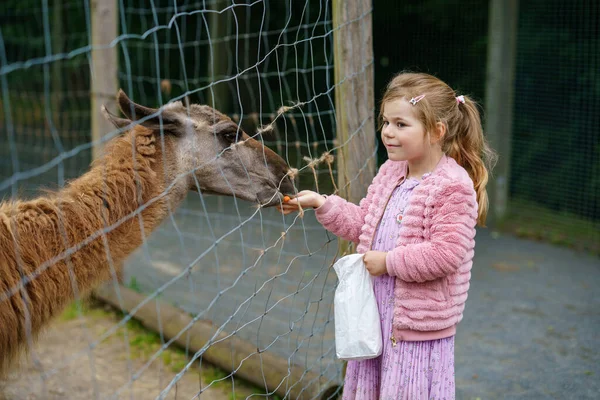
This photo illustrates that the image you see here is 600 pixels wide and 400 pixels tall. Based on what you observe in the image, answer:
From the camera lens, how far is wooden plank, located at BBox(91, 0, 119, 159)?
5.28 metres

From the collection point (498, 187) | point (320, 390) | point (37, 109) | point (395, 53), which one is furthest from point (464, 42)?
point (37, 109)

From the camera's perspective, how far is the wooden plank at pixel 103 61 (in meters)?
5.28

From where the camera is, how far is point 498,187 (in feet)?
26.2

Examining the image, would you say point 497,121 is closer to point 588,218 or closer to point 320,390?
point 588,218

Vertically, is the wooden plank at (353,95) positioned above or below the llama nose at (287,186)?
above

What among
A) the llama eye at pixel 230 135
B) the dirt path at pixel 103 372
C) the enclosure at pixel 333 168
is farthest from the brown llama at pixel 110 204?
the dirt path at pixel 103 372

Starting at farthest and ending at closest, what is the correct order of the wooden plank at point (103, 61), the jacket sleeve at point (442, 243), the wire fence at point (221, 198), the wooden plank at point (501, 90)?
the wooden plank at point (501, 90)
the wooden plank at point (103, 61)
the wire fence at point (221, 198)
the jacket sleeve at point (442, 243)

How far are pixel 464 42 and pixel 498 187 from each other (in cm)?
193

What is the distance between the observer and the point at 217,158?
298 cm

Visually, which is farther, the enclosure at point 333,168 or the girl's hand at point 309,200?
the enclosure at point 333,168

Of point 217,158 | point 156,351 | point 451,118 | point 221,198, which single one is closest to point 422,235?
point 451,118

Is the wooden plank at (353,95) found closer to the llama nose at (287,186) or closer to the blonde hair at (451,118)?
the llama nose at (287,186)

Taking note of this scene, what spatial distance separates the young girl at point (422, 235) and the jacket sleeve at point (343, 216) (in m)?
0.14

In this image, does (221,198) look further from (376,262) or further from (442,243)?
(442,243)
